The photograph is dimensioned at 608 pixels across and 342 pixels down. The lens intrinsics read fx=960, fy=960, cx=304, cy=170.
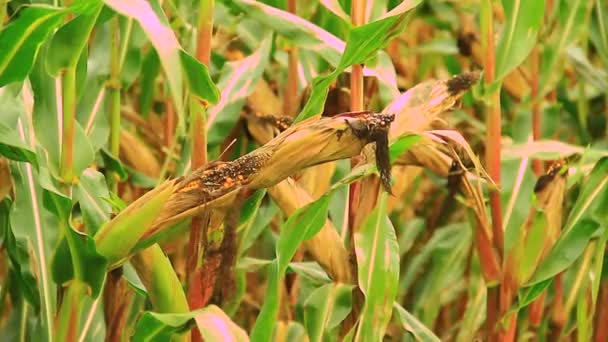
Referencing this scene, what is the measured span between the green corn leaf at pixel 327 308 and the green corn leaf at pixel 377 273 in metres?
0.05

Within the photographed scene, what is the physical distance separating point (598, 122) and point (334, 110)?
67 cm

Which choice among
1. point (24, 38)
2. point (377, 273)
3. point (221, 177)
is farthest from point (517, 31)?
point (24, 38)

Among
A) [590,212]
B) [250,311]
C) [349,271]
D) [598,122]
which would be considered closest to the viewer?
[349,271]

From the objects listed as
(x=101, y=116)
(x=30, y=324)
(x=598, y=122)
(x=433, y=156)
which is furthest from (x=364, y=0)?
(x=598, y=122)

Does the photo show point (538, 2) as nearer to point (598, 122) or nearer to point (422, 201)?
point (598, 122)

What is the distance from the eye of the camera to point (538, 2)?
1.05m

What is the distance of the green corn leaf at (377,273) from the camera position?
0.90 m

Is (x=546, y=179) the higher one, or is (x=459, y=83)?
(x=459, y=83)

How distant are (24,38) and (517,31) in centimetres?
54

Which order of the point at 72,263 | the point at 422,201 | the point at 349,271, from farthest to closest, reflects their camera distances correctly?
the point at 422,201, the point at 349,271, the point at 72,263

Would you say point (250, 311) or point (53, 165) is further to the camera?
point (250, 311)

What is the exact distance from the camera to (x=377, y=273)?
90 cm

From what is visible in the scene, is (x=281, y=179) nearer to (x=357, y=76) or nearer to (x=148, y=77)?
(x=357, y=76)

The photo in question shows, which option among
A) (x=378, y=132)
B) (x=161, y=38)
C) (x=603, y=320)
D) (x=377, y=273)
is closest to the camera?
(x=161, y=38)
